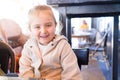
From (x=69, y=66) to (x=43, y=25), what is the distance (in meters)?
0.21

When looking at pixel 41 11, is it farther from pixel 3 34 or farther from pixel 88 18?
pixel 88 18

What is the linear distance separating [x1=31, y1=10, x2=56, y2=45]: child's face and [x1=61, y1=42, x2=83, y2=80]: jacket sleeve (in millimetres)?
96

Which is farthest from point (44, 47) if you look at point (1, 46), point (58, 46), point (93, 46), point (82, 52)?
point (93, 46)

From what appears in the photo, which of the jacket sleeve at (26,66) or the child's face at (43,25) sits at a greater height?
the child's face at (43,25)

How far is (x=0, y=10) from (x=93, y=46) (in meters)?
1.05

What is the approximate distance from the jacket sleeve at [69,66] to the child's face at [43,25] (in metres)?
0.10

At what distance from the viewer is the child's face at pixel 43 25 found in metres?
0.88

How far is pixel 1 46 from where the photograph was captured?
808mm

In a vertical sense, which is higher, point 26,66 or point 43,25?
point 43,25

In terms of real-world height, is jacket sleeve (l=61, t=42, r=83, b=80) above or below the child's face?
below

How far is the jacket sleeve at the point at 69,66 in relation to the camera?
85cm

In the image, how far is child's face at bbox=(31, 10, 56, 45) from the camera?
2.90 ft

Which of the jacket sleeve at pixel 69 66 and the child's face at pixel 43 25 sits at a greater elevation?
the child's face at pixel 43 25

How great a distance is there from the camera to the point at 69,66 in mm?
853
